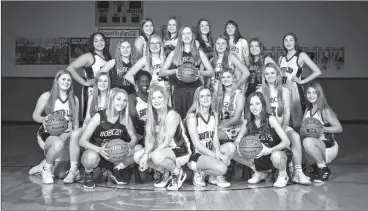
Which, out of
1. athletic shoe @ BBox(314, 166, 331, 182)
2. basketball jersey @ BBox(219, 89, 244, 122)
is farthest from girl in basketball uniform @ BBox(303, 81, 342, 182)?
basketball jersey @ BBox(219, 89, 244, 122)

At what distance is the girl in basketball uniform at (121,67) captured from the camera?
4.57m

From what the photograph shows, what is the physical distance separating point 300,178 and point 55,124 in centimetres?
239

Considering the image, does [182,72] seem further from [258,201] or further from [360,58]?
[360,58]

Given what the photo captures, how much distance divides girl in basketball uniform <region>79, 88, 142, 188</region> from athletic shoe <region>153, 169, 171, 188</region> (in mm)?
291

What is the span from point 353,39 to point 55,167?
754cm

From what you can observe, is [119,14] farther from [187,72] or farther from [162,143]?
[162,143]

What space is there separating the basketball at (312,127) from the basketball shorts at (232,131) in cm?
66

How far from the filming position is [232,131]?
428cm

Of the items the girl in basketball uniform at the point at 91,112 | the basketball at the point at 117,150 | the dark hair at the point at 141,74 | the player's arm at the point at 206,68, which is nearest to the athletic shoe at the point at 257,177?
the player's arm at the point at 206,68

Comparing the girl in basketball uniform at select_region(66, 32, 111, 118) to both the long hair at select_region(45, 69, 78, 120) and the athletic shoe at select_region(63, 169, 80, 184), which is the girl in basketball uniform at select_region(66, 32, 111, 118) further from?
the athletic shoe at select_region(63, 169, 80, 184)

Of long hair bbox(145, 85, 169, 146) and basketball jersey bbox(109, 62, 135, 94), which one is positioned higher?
basketball jersey bbox(109, 62, 135, 94)

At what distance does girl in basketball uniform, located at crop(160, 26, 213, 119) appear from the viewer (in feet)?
14.2

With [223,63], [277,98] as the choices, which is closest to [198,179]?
[277,98]

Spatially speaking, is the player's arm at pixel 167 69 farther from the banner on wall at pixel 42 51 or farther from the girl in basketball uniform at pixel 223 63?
the banner on wall at pixel 42 51
